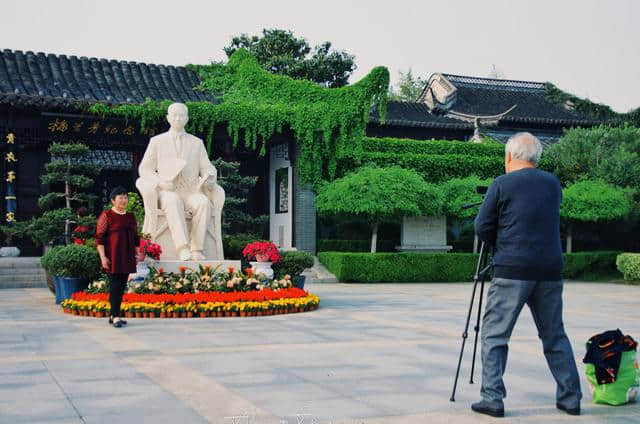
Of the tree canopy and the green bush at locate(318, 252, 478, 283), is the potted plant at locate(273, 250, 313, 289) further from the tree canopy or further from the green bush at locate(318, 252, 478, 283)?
the tree canopy

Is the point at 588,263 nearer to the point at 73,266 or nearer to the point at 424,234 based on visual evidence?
the point at 424,234

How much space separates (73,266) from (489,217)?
23.7 feet

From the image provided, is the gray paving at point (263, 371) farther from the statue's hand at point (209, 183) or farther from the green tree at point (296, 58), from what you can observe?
the green tree at point (296, 58)

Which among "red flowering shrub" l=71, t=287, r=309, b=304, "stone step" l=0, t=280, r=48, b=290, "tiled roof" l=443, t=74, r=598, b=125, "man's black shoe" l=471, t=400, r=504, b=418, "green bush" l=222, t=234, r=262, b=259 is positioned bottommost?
"stone step" l=0, t=280, r=48, b=290

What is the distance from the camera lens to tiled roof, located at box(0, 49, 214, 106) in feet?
59.5

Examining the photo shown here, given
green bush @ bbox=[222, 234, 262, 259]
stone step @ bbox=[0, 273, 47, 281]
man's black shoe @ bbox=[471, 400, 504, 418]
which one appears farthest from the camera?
stone step @ bbox=[0, 273, 47, 281]

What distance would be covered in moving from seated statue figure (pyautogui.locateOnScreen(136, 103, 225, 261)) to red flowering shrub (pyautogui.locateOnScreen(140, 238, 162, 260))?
40 centimetres

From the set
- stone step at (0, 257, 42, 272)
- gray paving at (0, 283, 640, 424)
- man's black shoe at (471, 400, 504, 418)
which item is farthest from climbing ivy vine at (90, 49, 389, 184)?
man's black shoe at (471, 400, 504, 418)

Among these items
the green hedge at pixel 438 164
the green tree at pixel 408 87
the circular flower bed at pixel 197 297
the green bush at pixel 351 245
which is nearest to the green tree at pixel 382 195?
the green hedge at pixel 438 164

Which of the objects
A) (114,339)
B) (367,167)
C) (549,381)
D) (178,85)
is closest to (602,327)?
(549,381)

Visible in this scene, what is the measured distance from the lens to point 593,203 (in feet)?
67.5

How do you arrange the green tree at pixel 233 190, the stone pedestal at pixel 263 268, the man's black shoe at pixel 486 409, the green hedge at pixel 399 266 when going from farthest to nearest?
the green tree at pixel 233 190
the green hedge at pixel 399 266
the stone pedestal at pixel 263 268
the man's black shoe at pixel 486 409

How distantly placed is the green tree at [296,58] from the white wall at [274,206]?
34.6ft

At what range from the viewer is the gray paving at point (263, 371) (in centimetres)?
428
